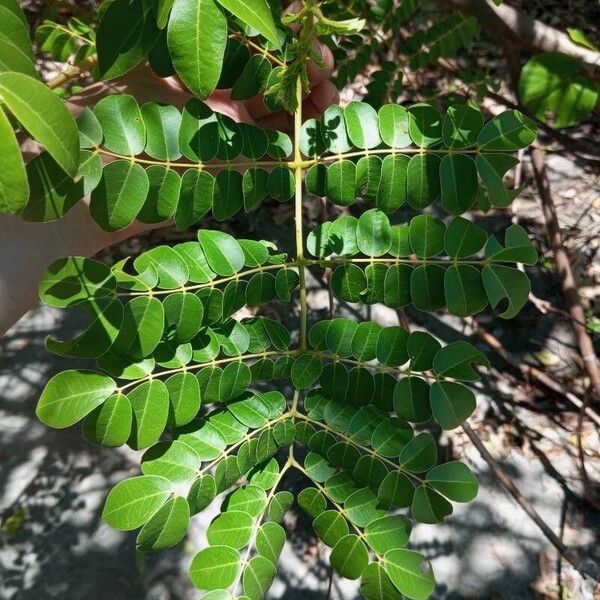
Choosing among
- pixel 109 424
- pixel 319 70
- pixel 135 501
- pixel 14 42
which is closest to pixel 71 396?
pixel 109 424

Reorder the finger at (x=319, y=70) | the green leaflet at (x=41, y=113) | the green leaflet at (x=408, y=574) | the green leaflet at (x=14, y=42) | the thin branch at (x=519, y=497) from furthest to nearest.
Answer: the thin branch at (x=519, y=497), the finger at (x=319, y=70), the green leaflet at (x=408, y=574), the green leaflet at (x=14, y=42), the green leaflet at (x=41, y=113)

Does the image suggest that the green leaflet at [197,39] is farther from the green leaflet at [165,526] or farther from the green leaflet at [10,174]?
the green leaflet at [165,526]

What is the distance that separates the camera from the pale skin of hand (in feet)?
4.72

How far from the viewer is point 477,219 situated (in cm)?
296

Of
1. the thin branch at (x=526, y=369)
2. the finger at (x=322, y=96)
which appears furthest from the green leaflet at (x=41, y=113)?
the thin branch at (x=526, y=369)

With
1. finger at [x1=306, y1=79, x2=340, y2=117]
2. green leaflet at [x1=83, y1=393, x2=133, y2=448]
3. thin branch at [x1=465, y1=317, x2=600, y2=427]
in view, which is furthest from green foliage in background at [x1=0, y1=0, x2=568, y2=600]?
thin branch at [x1=465, y1=317, x2=600, y2=427]

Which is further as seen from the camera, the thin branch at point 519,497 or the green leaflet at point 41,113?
the thin branch at point 519,497

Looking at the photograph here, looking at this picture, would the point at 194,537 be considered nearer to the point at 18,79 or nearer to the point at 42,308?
the point at 42,308

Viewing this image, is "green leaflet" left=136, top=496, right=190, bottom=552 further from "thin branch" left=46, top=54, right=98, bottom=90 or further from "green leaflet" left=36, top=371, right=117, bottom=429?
"thin branch" left=46, top=54, right=98, bottom=90

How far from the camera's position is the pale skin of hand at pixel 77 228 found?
1.44m

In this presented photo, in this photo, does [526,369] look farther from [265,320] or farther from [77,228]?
[77,228]

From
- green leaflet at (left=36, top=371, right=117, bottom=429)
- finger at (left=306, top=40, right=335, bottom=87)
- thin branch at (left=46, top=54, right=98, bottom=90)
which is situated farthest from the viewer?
thin branch at (left=46, top=54, right=98, bottom=90)

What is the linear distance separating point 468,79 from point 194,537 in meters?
2.25

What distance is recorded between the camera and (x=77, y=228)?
1.57m
